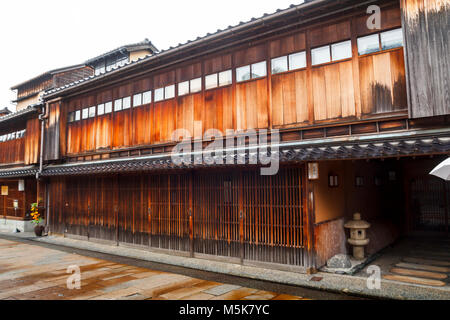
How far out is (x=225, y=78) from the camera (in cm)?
1074

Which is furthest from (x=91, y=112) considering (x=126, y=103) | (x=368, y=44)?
(x=368, y=44)

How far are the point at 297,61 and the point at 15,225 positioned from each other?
20231mm

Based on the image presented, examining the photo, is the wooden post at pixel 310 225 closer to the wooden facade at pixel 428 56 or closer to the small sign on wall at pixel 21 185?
the wooden facade at pixel 428 56

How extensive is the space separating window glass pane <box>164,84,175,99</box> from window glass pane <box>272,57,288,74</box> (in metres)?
4.45

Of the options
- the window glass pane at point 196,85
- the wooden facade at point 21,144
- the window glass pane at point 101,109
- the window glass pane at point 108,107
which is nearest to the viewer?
the window glass pane at point 196,85

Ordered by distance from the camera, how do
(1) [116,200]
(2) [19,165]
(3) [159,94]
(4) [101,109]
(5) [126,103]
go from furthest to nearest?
(2) [19,165] → (4) [101,109] → (5) [126,103] → (1) [116,200] → (3) [159,94]

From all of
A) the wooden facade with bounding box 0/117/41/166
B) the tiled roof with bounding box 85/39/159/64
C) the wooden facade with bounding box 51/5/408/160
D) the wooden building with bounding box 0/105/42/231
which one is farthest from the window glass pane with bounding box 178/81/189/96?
the tiled roof with bounding box 85/39/159/64

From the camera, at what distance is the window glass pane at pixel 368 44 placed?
8016 mm

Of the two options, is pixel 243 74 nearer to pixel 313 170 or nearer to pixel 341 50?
pixel 341 50

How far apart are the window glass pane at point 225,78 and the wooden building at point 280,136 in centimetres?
4

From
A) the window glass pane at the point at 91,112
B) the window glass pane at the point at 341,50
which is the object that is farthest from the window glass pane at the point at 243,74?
the window glass pane at the point at 91,112

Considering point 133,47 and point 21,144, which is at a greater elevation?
point 133,47
